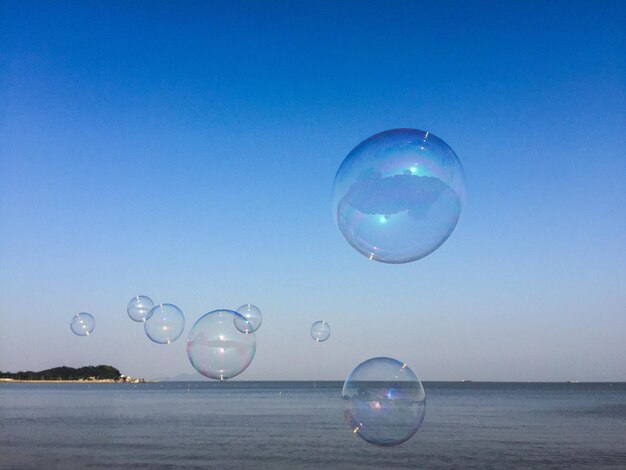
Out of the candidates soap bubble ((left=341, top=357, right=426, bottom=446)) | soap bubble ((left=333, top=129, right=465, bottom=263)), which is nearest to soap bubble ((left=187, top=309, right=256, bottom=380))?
soap bubble ((left=341, top=357, right=426, bottom=446))

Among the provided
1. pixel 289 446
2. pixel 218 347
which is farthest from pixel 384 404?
pixel 289 446

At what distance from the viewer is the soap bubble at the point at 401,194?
8477mm

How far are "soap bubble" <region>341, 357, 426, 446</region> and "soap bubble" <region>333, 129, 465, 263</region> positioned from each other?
398 centimetres

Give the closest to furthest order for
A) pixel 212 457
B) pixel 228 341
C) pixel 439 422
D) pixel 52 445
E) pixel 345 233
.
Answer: pixel 345 233, pixel 228 341, pixel 212 457, pixel 52 445, pixel 439 422

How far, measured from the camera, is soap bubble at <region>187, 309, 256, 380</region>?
14164mm

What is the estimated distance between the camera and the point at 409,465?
67.2 ft

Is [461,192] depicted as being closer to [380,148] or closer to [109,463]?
[380,148]

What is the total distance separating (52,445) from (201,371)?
14.9 meters

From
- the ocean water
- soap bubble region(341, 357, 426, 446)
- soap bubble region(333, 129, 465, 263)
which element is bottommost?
the ocean water

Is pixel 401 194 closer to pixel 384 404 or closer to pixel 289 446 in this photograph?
pixel 384 404

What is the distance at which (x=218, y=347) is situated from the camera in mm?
14156

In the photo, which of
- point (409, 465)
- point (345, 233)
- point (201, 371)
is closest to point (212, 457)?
point (409, 465)

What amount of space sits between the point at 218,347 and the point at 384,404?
176 inches

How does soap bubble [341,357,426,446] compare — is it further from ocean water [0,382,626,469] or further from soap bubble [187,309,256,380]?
ocean water [0,382,626,469]
